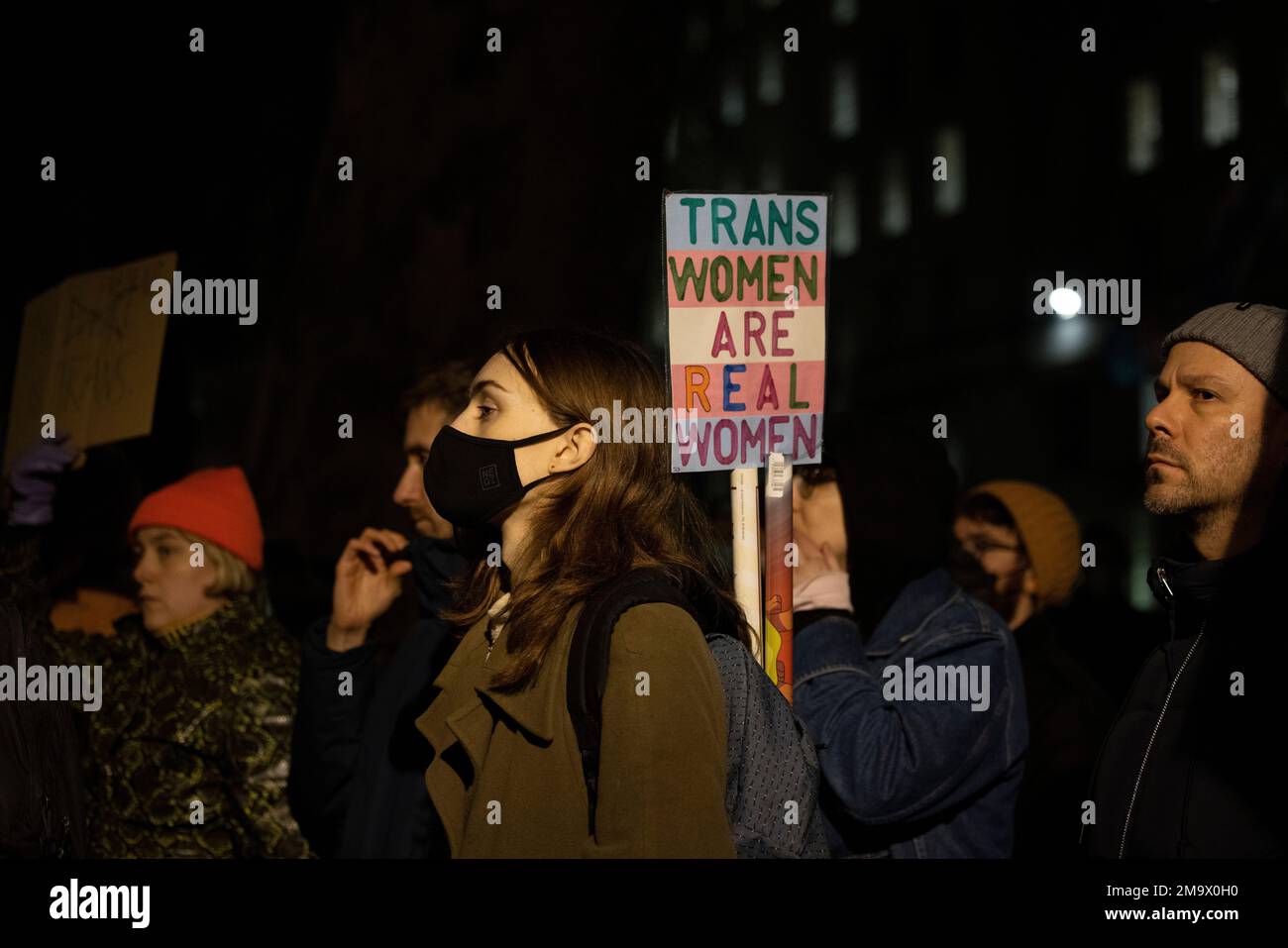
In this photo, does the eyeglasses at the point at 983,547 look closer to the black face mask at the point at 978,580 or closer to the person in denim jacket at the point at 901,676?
the black face mask at the point at 978,580

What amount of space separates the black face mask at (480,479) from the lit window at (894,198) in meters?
50.7

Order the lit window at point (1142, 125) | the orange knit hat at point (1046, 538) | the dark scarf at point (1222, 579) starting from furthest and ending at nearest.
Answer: the lit window at point (1142, 125) < the orange knit hat at point (1046, 538) < the dark scarf at point (1222, 579)

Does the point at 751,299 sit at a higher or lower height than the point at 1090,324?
lower

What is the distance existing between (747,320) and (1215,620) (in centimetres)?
128

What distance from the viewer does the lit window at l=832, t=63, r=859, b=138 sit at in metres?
56.0

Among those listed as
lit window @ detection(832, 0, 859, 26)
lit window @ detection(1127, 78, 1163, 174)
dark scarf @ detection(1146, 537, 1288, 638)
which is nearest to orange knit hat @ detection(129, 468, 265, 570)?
dark scarf @ detection(1146, 537, 1288, 638)

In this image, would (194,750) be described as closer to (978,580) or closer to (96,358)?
(96,358)

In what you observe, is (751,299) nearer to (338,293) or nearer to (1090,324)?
(338,293)

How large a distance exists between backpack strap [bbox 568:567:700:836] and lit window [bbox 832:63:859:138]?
179ft

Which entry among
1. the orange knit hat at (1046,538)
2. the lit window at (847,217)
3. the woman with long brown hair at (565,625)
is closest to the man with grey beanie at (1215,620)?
the woman with long brown hair at (565,625)

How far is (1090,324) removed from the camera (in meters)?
41.7

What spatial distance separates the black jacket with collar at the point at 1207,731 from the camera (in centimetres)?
322
